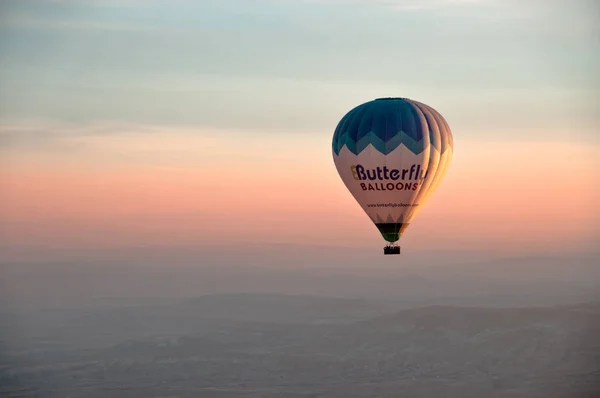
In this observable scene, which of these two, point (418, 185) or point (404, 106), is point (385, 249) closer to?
point (418, 185)

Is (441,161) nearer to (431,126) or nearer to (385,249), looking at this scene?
(431,126)

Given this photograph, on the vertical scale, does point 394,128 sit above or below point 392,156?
above

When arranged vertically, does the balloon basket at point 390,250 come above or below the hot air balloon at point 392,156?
below

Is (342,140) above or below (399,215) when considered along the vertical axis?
above

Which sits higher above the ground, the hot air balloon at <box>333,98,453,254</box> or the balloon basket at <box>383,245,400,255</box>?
the hot air balloon at <box>333,98,453,254</box>

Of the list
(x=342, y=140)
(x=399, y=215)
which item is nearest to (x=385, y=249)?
→ (x=399, y=215)

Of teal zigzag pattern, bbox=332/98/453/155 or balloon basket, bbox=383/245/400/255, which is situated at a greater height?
teal zigzag pattern, bbox=332/98/453/155

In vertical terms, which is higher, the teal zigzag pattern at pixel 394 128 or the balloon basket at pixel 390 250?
the teal zigzag pattern at pixel 394 128
